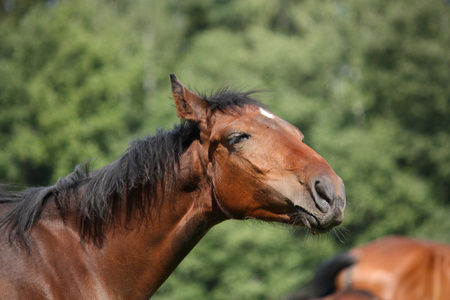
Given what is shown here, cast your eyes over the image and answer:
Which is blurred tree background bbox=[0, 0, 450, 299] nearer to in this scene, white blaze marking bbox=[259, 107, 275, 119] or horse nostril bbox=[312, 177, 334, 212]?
white blaze marking bbox=[259, 107, 275, 119]

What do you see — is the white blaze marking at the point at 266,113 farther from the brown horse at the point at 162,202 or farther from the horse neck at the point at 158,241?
the horse neck at the point at 158,241

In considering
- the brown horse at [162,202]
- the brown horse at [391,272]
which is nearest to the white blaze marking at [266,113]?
the brown horse at [162,202]

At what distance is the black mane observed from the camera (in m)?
3.43

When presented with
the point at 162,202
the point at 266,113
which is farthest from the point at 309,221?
the point at 162,202

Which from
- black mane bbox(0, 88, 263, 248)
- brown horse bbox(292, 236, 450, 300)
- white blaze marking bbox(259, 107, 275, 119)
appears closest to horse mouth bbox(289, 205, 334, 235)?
white blaze marking bbox(259, 107, 275, 119)

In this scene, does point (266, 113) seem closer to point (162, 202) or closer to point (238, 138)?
point (238, 138)

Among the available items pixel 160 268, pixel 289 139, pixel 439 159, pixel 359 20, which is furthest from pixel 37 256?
pixel 359 20

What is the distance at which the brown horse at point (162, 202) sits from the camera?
10.7 feet

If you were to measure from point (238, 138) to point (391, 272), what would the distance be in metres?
6.81

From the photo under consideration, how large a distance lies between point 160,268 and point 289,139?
3.79ft

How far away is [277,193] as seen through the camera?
3354 millimetres

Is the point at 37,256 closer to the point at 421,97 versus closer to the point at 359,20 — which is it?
the point at 421,97

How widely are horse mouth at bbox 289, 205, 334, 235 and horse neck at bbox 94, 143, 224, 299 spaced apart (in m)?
0.53

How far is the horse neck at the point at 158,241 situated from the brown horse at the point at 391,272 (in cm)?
596
